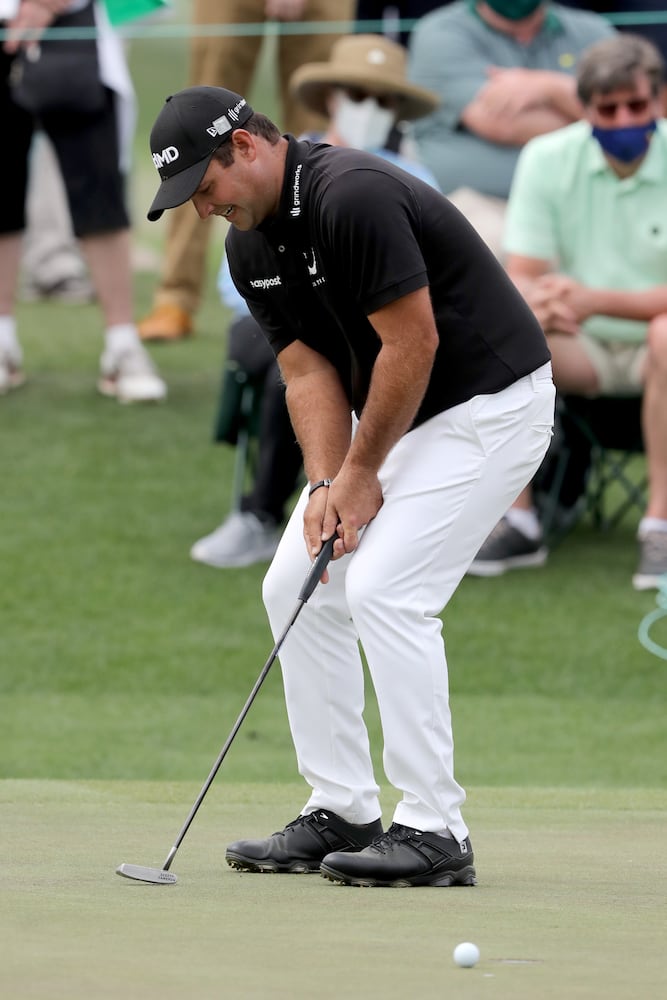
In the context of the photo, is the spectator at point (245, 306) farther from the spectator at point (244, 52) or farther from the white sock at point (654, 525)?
the white sock at point (654, 525)

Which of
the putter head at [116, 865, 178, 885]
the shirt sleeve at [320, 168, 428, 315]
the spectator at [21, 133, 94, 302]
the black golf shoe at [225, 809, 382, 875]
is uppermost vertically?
the shirt sleeve at [320, 168, 428, 315]

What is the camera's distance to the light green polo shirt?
26.9 ft

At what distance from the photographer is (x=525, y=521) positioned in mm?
8414

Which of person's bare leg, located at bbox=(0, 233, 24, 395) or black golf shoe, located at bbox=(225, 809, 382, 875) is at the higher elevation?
black golf shoe, located at bbox=(225, 809, 382, 875)

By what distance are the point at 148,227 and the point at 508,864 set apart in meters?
15.1

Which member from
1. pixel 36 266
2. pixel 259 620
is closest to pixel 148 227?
pixel 36 266

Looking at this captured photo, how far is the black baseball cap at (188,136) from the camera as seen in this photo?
13.8 ft

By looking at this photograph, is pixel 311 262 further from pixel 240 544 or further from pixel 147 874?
pixel 240 544

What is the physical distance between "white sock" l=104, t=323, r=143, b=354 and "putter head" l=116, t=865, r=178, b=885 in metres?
5.70

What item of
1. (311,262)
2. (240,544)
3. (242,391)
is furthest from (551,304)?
(311,262)

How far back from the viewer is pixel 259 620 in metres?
8.02

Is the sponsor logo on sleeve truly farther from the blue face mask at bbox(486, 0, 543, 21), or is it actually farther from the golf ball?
the blue face mask at bbox(486, 0, 543, 21)

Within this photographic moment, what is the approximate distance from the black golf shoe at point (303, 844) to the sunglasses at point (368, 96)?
16.2 feet

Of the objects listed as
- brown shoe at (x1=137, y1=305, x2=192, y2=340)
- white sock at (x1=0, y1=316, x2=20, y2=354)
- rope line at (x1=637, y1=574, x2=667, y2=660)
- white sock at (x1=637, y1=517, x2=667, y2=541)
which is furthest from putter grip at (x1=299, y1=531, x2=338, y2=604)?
brown shoe at (x1=137, y1=305, x2=192, y2=340)
